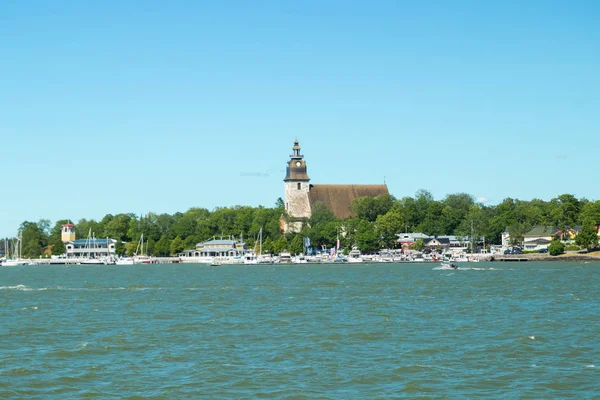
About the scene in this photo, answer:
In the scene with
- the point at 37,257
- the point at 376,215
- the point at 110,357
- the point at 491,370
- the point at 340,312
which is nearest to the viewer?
the point at 491,370

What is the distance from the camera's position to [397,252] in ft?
505

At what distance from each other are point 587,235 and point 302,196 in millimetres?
59875

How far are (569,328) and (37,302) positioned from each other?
34.1 meters

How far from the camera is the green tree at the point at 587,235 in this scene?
125500mm

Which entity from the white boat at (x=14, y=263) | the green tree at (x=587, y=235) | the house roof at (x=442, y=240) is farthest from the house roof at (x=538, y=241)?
the white boat at (x=14, y=263)

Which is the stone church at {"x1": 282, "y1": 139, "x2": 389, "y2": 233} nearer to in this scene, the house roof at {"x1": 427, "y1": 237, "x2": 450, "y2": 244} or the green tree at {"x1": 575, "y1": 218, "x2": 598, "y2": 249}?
the house roof at {"x1": 427, "y1": 237, "x2": 450, "y2": 244}

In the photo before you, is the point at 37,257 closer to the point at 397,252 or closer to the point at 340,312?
the point at 397,252

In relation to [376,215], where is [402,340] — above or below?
below

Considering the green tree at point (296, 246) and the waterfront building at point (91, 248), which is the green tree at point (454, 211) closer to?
the green tree at point (296, 246)

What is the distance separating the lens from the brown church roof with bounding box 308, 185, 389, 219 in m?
171

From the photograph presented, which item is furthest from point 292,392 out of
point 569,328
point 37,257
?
point 37,257

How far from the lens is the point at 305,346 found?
32.7 metres

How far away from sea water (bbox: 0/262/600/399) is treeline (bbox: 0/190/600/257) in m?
89.4

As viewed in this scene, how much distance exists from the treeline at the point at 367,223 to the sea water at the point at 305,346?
89.4 meters
